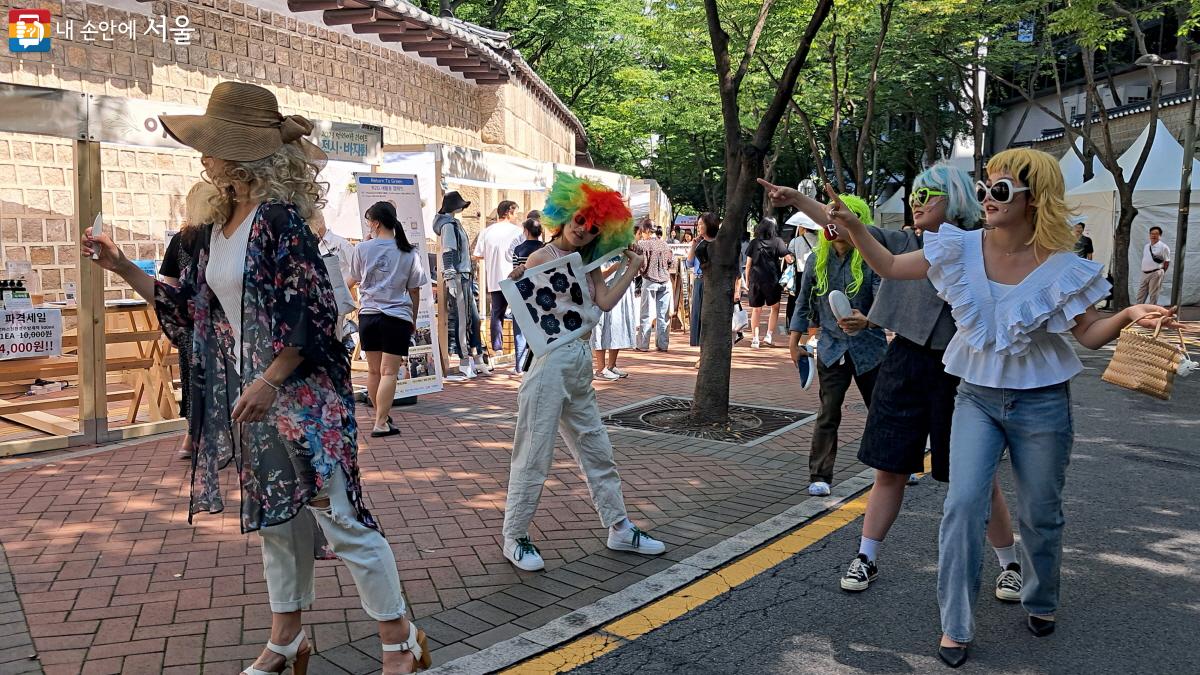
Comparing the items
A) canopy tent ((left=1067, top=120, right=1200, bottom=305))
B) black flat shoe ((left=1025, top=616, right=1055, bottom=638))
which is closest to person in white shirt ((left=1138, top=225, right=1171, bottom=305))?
canopy tent ((left=1067, top=120, right=1200, bottom=305))

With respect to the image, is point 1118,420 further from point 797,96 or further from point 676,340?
point 797,96

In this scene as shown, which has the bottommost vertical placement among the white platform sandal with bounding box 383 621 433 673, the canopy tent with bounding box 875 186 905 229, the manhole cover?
the white platform sandal with bounding box 383 621 433 673

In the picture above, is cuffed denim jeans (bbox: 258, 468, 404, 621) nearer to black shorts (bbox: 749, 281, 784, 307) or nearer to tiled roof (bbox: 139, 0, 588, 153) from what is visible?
tiled roof (bbox: 139, 0, 588, 153)

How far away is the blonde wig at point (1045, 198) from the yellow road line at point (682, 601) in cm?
195

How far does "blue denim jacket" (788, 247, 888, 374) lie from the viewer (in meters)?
5.31

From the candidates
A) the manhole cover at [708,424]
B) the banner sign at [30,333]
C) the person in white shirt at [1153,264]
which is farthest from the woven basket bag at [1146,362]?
the person in white shirt at [1153,264]

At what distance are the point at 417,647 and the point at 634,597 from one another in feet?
3.74

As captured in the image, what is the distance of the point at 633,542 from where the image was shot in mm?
4574

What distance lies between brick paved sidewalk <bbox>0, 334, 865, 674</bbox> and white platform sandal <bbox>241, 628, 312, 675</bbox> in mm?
183

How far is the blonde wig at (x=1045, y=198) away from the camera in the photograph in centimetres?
335

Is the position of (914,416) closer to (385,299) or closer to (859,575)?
(859,575)

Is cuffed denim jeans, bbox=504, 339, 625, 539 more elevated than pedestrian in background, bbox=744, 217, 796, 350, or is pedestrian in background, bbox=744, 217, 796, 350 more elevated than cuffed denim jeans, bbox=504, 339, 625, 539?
pedestrian in background, bbox=744, 217, 796, 350

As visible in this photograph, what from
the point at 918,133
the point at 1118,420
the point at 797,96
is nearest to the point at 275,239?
the point at 1118,420

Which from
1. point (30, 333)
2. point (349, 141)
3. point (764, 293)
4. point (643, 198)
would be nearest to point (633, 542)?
point (30, 333)
